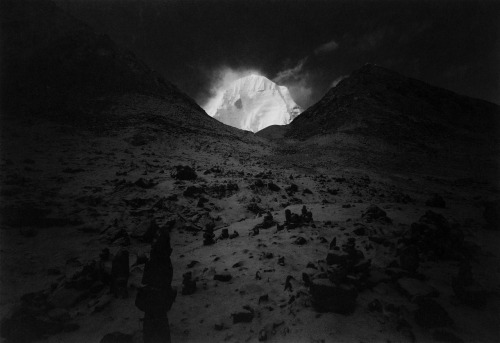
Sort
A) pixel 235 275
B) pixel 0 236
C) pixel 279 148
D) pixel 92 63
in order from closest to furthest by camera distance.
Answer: pixel 235 275
pixel 0 236
pixel 279 148
pixel 92 63

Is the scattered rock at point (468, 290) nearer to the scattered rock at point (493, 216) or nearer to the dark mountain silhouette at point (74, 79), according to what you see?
the scattered rock at point (493, 216)

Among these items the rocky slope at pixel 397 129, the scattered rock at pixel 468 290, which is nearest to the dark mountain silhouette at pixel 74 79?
the rocky slope at pixel 397 129

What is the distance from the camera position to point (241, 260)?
735cm

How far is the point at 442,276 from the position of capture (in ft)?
18.8

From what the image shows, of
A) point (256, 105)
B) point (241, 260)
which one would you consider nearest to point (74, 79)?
point (241, 260)

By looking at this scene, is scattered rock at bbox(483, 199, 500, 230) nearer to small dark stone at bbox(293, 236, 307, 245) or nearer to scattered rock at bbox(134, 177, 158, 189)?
small dark stone at bbox(293, 236, 307, 245)

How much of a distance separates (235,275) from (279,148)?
2725 cm

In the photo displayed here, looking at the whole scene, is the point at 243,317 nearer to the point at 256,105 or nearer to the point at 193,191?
the point at 193,191

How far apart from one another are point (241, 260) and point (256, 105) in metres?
132

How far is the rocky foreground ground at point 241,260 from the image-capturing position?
488 centimetres

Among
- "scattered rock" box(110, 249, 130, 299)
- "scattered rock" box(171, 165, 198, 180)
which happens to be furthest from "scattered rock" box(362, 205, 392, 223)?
"scattered rock" box(171, 165, 198, 180)

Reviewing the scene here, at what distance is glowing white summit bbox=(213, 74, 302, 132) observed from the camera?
128500mm

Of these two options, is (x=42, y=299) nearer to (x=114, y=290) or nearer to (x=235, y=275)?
(x=114, y=290)

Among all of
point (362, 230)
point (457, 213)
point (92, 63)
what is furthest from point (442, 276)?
point (92, 63)
